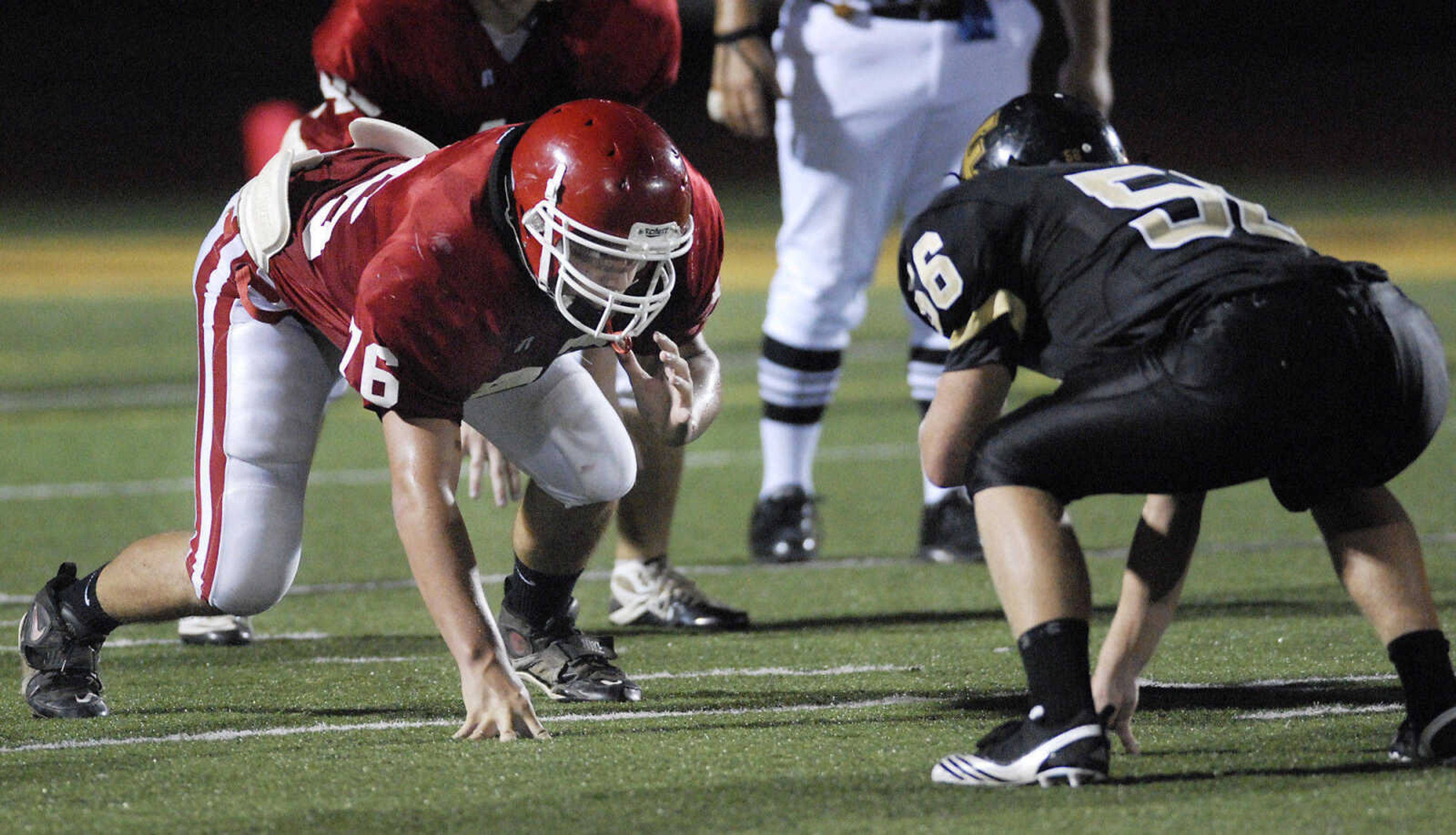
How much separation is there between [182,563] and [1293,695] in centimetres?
184

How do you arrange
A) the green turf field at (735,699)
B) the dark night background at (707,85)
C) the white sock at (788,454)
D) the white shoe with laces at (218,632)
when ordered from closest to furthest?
the green turf field at (735,699)
the white shoe with laces at (218,632)
the white sock at (788,454)
the dark night background at (707,85)

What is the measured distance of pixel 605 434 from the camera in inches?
141

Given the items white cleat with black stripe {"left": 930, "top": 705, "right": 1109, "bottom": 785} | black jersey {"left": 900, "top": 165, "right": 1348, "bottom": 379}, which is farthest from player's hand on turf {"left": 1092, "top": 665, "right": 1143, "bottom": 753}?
black jersey {"left": 900, "top": 165, "right": 1348, "bottom": 379}

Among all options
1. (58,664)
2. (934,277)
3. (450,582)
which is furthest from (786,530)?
(934,277)

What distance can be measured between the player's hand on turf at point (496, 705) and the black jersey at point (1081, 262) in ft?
2.61

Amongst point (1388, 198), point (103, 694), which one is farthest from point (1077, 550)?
point (1388, 198)

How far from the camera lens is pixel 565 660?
3.70 m

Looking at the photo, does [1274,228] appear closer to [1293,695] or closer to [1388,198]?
[1293,695]

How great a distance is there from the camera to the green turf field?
8.77ft

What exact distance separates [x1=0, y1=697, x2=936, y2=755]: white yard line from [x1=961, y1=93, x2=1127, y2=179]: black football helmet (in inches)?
35.4

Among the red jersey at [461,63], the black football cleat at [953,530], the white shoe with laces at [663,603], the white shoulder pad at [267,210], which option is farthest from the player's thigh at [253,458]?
the black football cleat at [953,530]

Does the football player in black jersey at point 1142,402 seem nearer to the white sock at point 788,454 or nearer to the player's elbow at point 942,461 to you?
the player's elbow at point 942,461

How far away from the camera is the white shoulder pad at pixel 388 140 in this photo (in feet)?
12.0

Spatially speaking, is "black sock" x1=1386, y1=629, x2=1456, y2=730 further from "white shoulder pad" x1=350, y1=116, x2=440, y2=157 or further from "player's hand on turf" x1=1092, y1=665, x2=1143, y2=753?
"white shoulder pad" x1=350, y1=116, x2=440, y2=157
